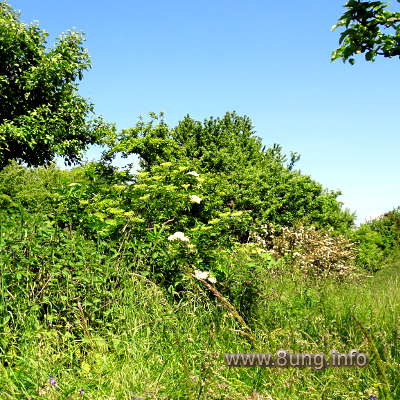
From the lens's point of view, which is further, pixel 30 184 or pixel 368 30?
pixel 30 184

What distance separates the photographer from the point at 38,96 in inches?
781

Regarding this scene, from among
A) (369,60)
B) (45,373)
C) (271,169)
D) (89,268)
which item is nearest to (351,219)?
(271,169)

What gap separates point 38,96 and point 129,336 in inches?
709

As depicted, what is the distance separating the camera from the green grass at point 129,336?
10.4 feet

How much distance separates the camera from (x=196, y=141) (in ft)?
55.7

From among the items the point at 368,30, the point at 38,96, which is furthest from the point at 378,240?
the point at 38,96

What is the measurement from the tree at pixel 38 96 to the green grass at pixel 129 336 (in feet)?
46.7

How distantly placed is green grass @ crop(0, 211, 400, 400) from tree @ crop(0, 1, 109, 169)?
1423 cm

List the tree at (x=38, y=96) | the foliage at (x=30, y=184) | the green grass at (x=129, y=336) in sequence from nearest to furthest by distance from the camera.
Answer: the green grass at (x=129, y=336)
the foliage at (x=30, y=184)
the tree at (x=38, y=96)

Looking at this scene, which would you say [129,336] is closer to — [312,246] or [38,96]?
[312,246]

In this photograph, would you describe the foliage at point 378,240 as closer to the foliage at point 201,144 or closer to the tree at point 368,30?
the foliage at point 201,144

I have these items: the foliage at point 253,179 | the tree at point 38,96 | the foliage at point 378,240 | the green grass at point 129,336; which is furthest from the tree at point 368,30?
the tree at point 38,96

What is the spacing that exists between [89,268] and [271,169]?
408 inches

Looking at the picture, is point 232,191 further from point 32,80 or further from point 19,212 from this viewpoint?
point 32,80
